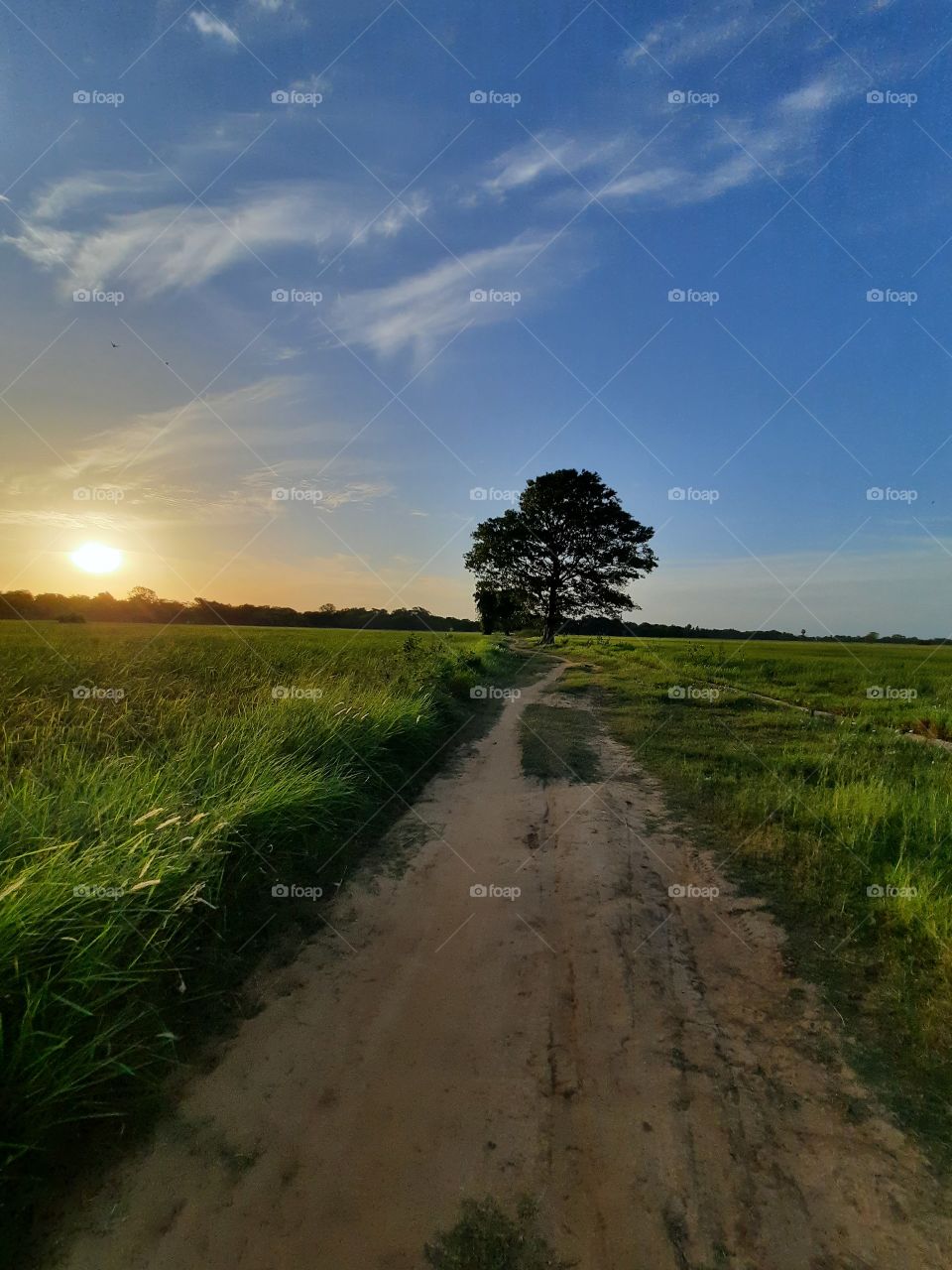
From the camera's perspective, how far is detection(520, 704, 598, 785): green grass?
868cm

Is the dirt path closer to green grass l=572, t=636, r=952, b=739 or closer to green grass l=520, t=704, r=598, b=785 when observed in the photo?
green grass l=520, t=704, r=598, b=785

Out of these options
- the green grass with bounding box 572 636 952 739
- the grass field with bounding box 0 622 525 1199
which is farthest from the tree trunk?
the grass field with bounding box 0 622 525 1199

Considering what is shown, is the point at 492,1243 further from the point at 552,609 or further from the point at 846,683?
the point at 552,609

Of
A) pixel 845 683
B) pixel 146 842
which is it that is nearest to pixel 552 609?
pixel 845 683

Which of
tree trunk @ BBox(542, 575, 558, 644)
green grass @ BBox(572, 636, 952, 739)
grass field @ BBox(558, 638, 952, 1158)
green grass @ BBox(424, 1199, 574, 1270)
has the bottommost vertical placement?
green grass @ BBox(424, 1199, 574, 1270)

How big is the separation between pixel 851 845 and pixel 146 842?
5790mm

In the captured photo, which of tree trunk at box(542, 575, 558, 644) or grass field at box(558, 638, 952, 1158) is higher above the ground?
tree trunk at box(542, 575, 558, 644)

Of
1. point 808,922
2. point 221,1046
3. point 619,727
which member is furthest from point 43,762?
point 619,727

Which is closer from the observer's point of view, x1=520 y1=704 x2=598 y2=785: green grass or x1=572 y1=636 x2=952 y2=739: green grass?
x1=520 y1=704 x2=598 y2=785: green grass

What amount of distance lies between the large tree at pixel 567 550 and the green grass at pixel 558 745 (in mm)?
27449

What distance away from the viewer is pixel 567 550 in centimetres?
4116

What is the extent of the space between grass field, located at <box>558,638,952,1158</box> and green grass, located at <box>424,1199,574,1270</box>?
186cm

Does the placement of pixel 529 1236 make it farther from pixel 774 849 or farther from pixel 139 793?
pixel 774 849

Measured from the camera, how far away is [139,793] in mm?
4898
